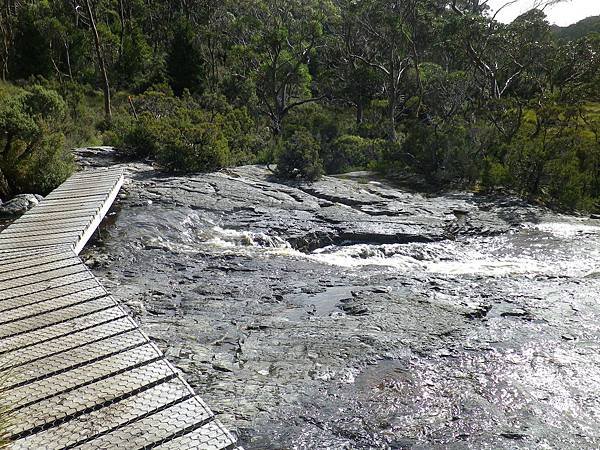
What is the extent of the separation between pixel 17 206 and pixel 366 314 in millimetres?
6931

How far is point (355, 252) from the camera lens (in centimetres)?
859

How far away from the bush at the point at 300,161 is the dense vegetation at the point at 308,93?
41 millimetres

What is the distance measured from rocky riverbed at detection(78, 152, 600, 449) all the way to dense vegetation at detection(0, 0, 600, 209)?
97.4 inches

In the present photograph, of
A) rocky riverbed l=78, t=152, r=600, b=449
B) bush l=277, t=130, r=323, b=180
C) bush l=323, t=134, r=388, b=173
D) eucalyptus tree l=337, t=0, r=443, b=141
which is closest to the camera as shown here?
rocky riverbed l=78, t=152, r=600, b=449

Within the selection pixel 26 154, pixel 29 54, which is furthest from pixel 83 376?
pixel 29 54

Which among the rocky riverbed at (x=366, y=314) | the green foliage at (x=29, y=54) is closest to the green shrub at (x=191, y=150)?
the rocky riverbed at (x=366, y=314)

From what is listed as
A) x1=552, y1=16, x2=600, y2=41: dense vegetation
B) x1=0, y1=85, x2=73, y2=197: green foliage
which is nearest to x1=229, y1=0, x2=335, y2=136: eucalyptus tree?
x1=0, y1=85, x2=73, y2=197: green foliage

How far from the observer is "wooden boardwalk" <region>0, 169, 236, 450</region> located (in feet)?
8.91

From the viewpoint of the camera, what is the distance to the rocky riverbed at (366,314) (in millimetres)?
3902

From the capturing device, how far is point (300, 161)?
13.4 m

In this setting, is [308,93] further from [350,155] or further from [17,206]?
[17,206]

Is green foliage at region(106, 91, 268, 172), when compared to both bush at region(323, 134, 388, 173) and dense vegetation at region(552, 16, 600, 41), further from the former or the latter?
dense vegetation at region(552, 16, 600, 41)

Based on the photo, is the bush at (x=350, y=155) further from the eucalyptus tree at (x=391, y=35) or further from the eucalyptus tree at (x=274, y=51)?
the eucalyptus tree at (x=274, y=51)

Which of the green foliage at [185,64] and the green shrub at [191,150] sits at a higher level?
the green foliage at [185,64]
